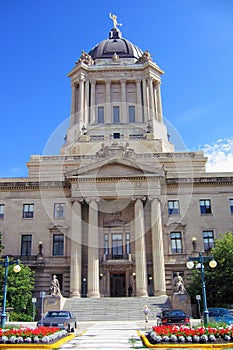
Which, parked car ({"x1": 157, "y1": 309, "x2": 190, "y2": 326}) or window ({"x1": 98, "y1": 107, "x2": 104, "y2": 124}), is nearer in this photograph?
parked car ({"x1": 157, "y1": 309, "x2": 190, "y2": 326})

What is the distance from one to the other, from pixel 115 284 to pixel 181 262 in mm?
8295

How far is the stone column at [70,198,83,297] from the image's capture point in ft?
134

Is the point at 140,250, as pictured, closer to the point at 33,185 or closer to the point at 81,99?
the point at 33,185

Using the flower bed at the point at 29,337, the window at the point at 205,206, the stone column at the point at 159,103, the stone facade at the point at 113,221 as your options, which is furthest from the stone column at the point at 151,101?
the flower bed at the point at 29,337

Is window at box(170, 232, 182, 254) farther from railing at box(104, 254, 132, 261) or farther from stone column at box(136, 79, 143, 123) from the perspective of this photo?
stone column at box(136, 79, 143, 123)

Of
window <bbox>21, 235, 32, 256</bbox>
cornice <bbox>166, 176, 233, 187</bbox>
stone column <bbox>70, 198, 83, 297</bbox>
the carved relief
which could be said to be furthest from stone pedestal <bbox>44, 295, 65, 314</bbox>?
cornice <bbox>166, 176, 233, 187</bbox>

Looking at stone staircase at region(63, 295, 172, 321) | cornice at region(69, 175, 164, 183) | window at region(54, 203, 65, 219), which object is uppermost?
cornice at region(69, 175, 164, 183)

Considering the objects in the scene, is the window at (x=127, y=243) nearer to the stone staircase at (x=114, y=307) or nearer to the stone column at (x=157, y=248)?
the stone column at (x=157, y=248)

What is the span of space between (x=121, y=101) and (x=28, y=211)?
28.5m

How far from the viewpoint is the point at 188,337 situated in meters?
15.9

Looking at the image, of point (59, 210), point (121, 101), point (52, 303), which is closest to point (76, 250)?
point (59, 210)

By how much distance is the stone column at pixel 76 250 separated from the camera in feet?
134

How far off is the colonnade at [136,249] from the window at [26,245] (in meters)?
6.22

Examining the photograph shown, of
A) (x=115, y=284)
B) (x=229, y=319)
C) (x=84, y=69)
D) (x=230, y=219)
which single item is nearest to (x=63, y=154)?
(x=84, y=69)
